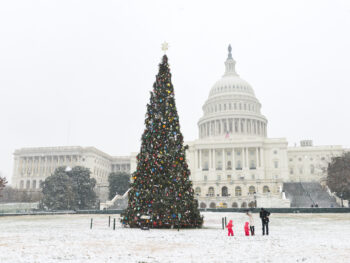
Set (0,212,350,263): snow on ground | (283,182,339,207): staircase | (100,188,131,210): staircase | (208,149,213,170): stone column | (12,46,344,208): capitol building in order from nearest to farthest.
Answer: (0,212,350,263): snow on ground
(283,182,339,207): staircase
(100,188,131,210): staircase
(12,46,344,208): capitol building
(208,149,213,170): stone column

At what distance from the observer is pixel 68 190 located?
79.0 m

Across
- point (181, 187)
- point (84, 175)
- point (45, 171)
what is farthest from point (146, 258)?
point (45, 171)

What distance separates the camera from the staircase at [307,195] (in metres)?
68.4

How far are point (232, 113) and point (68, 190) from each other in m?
64.4

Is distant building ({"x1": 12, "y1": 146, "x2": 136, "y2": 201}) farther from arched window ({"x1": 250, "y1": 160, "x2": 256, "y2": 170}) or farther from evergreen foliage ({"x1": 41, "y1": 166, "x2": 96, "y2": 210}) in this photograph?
arched window ({"x1": 250, "y1": 160, "x2": 256, "y2": 170})

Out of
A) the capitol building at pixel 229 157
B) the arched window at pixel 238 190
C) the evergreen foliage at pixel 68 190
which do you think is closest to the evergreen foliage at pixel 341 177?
the capitol building at pixel 229 157

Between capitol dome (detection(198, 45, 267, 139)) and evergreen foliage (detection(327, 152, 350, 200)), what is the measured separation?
54502 millimetres

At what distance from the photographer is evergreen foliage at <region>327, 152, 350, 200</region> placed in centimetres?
5841

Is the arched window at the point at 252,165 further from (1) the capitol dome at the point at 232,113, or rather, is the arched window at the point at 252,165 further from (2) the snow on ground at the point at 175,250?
(2) the snow on ground at the point at 175,250

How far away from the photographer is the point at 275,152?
10894cm

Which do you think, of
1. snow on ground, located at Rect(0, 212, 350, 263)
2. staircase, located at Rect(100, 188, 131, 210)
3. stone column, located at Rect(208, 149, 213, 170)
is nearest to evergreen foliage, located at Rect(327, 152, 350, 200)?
staircase, located at Rect(100, 188, 131, 210)

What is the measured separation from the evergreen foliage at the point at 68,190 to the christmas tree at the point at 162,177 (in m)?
59.9

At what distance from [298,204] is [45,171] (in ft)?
307

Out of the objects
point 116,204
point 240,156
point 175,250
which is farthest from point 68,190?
point 175,250
